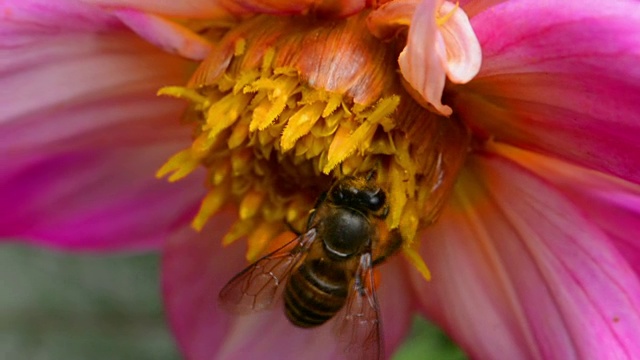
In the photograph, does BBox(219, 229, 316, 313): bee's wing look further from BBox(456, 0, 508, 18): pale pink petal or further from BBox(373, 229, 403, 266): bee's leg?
BBox(456, 0, 508, 18): pale pink petal

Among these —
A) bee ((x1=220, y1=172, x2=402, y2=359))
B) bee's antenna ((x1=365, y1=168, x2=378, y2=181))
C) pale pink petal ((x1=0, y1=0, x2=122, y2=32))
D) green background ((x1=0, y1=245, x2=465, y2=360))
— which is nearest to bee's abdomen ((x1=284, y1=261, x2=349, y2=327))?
bee ((x1=220, y1=172, x2=402, y2=359))

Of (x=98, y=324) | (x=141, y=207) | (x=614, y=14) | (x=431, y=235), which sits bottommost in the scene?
(x=98, y=324)

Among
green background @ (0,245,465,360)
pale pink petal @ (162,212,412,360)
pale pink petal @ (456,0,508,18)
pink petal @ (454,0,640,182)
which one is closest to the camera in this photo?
pink petal @ (454,0,640,182)

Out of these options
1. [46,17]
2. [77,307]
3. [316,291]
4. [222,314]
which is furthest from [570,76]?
[77,307]

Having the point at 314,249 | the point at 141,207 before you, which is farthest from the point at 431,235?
the point at 141,207

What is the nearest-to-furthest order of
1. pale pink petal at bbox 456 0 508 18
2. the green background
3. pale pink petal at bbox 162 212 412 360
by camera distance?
1. pale pink petal at bbox 456 0 508 18
2. pale pink petal at bbox 162 212 412 360
3. the green background

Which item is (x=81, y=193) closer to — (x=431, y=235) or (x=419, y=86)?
(x=431, y=235)
